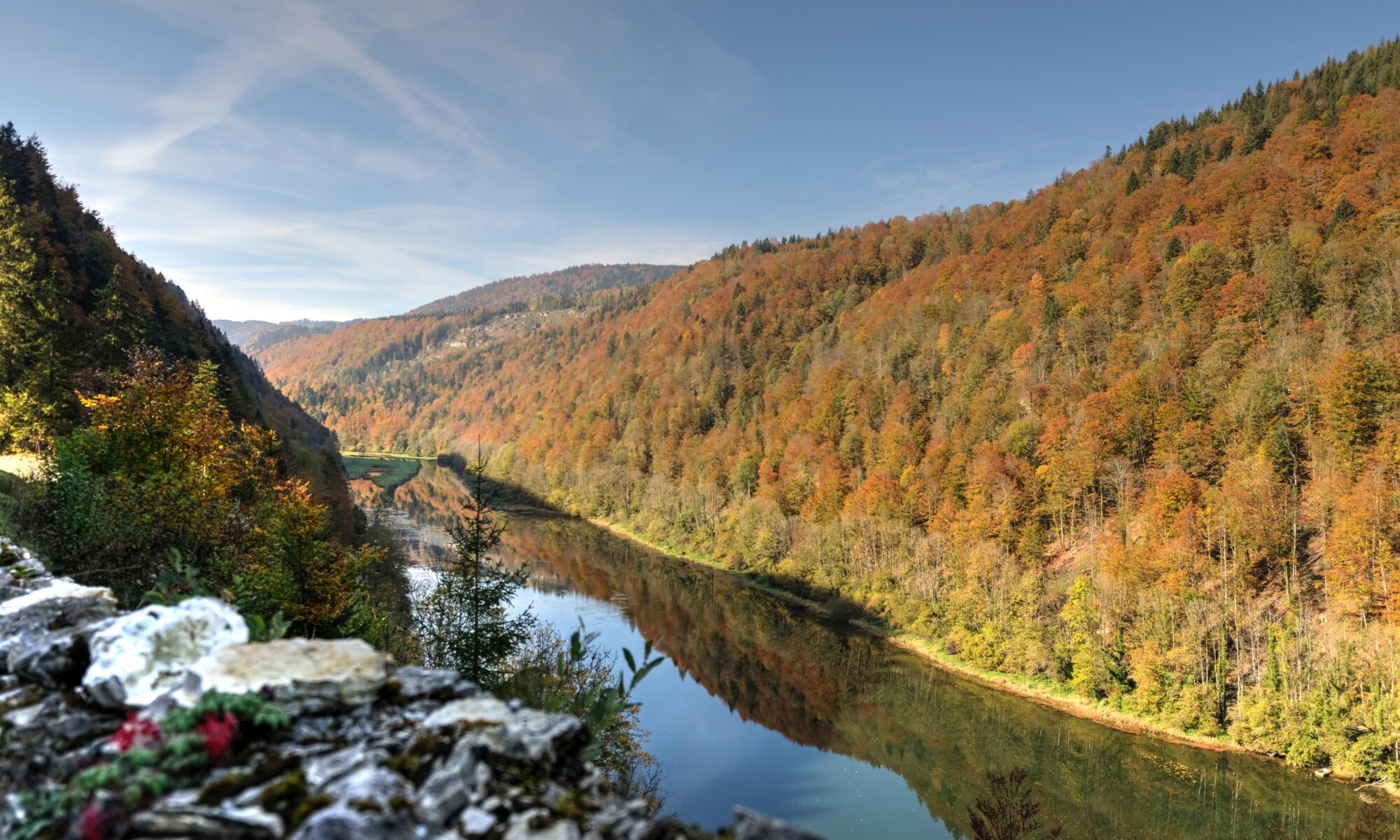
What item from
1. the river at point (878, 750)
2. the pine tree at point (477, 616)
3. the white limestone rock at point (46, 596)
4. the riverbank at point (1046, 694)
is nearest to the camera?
the white limestone rock at point (46, 596)

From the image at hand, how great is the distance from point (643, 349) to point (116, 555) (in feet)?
534

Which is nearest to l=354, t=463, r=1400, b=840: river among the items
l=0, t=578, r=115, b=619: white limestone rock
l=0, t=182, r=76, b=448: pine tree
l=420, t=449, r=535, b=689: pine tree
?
l=420, t=449, r=535, b=689: pine tree

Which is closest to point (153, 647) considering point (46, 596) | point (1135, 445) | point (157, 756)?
point (157, 756)

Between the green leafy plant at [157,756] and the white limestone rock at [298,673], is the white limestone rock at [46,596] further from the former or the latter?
the green leafy plant at [157,756]

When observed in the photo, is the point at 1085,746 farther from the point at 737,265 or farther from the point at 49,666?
the point at 737,265

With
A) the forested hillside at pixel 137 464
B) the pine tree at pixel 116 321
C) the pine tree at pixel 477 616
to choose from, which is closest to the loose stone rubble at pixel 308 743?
the forested hillside at pixel 137 464

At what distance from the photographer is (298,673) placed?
438 centimetres

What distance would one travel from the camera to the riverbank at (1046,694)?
38.4 metres

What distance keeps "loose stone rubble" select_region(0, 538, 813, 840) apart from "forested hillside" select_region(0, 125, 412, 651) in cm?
119

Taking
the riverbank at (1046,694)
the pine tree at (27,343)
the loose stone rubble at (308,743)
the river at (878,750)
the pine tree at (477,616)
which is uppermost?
the pine tree at (27,343)

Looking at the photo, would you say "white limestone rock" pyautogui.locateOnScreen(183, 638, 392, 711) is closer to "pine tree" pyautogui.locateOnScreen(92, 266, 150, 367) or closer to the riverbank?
"pine tree" pyautogui.locateOnScreen(92, 266, 150, 367)

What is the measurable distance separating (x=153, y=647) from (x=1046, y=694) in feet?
173

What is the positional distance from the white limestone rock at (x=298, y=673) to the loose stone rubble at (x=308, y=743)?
12 millimetres

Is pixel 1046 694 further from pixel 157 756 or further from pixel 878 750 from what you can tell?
pixel 157 756
